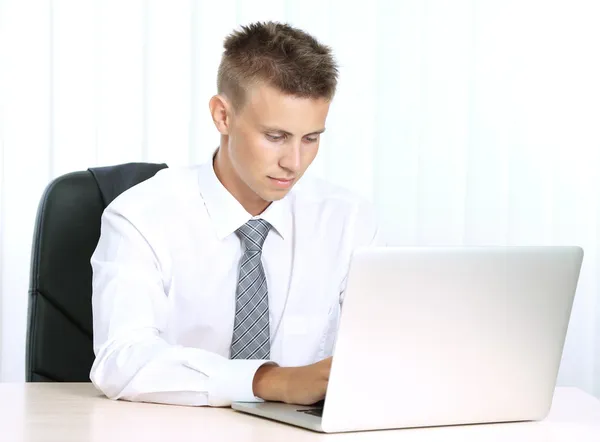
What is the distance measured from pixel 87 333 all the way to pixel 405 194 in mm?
1485

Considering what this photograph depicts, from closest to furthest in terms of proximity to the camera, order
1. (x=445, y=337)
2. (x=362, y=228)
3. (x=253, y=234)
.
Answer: (x=445, y=337), (x=253, y=234), (x=362, y=228)

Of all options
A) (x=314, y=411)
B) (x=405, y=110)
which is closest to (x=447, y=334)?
(x=314, y=411)

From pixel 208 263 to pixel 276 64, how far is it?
414 millimetres

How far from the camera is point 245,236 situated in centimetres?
185

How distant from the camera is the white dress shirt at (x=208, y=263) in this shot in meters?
1.63

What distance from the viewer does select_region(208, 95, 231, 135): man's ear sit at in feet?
6.05

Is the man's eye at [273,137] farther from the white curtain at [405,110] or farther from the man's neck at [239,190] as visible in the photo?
the white curtain at [405,110]

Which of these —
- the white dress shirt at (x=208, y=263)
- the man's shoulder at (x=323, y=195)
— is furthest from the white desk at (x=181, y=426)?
the man's shoulder at (x=323, y=195)

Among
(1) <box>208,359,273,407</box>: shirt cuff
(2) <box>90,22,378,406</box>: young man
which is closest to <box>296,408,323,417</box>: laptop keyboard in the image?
(1) <box>208,359,273,407</box>: shirt cuff

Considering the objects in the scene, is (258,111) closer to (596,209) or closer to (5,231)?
(5,231)

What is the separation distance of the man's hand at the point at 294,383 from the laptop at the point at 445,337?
0.08 ft

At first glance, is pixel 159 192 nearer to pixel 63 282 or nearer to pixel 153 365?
pixel 63 282

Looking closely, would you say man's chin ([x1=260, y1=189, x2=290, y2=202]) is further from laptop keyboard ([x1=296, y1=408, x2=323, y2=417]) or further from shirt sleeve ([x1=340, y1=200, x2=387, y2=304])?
laptop keyboard ([x1=296, y1=408, x2=323, y2=417])

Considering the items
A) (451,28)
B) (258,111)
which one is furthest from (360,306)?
(451,28)
